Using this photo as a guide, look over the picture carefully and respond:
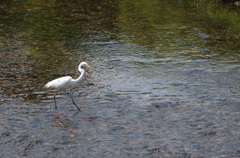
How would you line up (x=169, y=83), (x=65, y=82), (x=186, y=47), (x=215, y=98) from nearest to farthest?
1. (x=65, y=82)
2. (x=215, y=98)
3. (x=169, y=83)
4. (x=186, y=47)

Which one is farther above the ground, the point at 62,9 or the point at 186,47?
the point at 62,9

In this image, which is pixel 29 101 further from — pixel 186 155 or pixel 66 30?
pixel 66 30

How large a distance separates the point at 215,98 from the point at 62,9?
58.3 feet

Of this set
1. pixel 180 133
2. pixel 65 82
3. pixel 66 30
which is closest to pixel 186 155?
pixel 180 133

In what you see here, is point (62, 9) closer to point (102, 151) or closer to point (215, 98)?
point (215, 98)

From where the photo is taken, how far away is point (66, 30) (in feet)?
64.1

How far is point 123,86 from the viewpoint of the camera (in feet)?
39.0

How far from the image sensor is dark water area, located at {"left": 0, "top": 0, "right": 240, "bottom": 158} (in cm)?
→ 816

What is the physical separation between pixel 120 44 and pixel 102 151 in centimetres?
1006

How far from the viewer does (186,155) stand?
7.59m

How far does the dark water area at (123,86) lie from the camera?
816cm

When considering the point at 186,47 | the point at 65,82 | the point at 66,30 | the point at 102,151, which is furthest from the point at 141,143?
the point at 66,30

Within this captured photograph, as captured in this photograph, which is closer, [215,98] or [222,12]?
[215,98]

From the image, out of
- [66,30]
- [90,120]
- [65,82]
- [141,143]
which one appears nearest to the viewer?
[141,143]
